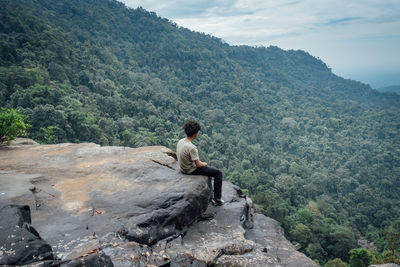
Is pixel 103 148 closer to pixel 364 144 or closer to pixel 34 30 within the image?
pixel 34 30

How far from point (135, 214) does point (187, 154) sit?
5.20 feet

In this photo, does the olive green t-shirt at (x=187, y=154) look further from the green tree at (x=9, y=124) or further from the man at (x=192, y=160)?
the green tree at (x=9, y=124)

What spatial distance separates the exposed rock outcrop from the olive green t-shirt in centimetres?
23

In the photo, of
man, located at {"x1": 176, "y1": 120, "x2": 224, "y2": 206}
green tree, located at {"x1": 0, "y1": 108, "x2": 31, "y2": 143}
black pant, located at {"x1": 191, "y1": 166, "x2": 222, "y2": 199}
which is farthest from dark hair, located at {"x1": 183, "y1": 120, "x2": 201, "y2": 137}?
green tree, located at {"x1": 0, "y1": 108, "x2": 31, "y2": 143}

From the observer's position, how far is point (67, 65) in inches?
1746

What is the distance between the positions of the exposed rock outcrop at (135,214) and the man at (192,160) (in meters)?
0.18

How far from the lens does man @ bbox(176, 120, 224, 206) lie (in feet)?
18.0

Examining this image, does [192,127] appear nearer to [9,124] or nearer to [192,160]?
[192,160]

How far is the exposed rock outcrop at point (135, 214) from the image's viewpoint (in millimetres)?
4020

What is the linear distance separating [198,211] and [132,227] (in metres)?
1.59

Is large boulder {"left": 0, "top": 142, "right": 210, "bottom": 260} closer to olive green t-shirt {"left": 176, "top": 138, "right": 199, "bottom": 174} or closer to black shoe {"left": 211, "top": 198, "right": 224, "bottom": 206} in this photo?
olive green t-shirt {"left": 176, "top": 138, "right": 199, "bottom": 174}

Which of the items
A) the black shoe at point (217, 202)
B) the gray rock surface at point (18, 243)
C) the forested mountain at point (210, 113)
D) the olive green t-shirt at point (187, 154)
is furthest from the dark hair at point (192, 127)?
the forested mountain at point (210, 113)

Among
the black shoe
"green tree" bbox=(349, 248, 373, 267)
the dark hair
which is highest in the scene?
the dark hair

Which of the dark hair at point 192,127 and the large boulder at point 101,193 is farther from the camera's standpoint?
the dark hair at point 192,127
